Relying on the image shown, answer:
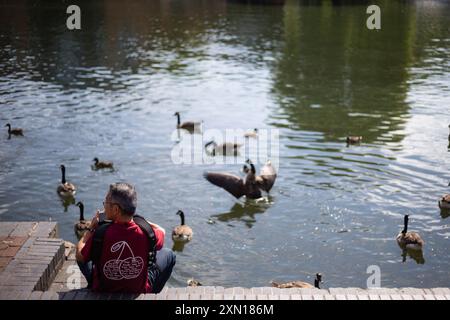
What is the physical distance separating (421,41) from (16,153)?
2909 centimetres

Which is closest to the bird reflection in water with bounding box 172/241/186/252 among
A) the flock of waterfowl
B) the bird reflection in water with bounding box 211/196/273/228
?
the flock of waterfowl

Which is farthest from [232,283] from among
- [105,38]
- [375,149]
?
[105,38]

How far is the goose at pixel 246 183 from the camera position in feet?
58.0

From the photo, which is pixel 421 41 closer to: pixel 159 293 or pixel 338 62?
pixel 338 62

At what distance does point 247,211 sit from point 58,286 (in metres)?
7.42

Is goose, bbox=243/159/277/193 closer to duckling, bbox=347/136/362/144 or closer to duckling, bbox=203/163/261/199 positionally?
duckling, bbox=203/163/261/199

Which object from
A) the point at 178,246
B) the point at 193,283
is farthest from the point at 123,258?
the point at 178,246

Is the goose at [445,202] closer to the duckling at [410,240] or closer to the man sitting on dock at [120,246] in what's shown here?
the duckling at [410,240]

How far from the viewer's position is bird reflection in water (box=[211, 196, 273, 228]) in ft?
54.9

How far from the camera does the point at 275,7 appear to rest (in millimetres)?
61812

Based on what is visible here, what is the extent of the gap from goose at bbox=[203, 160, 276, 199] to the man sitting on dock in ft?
29.4

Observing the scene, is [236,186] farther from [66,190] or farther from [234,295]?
[234,295]

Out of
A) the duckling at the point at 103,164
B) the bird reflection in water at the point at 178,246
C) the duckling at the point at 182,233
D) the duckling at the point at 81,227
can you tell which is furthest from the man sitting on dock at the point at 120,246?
the duckling at the point at 103,164

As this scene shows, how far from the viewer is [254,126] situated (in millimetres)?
24281
